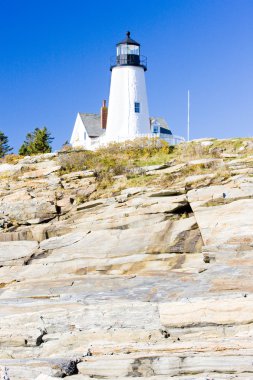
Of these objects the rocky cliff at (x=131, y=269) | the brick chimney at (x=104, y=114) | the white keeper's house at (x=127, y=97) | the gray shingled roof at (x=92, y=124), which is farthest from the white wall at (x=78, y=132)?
the rocky cliff at (x=131, y=269)

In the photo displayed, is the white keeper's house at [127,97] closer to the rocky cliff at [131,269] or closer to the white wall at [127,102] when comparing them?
the white wall at [127,102]

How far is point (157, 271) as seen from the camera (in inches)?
733

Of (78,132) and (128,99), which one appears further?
(78,132)

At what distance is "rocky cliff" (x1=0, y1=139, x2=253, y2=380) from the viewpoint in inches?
436

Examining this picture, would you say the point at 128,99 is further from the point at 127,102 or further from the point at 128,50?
the point at 128,50

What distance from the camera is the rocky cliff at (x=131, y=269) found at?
1106cm

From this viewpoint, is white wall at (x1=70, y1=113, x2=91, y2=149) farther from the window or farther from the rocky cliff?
the rocky cliff

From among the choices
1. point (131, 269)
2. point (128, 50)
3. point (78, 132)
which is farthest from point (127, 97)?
point (131, 269)

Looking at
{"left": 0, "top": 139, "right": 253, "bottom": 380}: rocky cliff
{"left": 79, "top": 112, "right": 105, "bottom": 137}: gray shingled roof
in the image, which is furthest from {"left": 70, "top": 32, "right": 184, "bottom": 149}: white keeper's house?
{"left": 0, "top": 139, "right": 253, "bottom": 380}: rocky cliff

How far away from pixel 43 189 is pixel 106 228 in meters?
6.90

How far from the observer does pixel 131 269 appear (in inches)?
766

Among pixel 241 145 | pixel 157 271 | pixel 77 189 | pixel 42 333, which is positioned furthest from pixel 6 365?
pixel 241 145

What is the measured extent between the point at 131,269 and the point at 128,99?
2234cm

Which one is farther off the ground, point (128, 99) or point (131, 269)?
point (128, 99)
